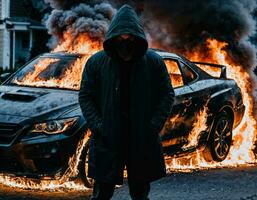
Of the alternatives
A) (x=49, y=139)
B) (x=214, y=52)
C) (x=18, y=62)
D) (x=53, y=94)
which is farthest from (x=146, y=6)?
(x=18, y=62)

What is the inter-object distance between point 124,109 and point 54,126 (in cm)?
197

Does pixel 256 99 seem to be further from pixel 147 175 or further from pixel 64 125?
pixel 147 175

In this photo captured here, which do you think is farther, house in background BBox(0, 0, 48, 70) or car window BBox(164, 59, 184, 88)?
house in background BBox(0, 0, 48, 70)

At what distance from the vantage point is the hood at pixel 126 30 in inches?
186

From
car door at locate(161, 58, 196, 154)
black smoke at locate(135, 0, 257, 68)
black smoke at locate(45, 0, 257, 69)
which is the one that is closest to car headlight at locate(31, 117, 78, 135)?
car door at locate(161, 58, 196, 154)

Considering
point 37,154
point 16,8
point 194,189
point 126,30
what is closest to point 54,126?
point 37,154

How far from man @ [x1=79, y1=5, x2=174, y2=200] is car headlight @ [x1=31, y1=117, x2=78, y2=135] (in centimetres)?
174

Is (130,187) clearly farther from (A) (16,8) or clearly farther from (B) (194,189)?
(A) (16,8)

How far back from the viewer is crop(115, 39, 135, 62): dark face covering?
475 centimetres

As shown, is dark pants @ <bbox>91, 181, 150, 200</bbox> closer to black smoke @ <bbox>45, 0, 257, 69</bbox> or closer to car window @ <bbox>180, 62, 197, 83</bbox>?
car window @ <bbox>180, 62, 197, 83</bbox>

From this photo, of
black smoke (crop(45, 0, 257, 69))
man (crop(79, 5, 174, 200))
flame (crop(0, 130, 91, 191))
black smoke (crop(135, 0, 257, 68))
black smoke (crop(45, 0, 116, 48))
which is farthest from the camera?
black smoke (crop(135, 0, 257, 68))

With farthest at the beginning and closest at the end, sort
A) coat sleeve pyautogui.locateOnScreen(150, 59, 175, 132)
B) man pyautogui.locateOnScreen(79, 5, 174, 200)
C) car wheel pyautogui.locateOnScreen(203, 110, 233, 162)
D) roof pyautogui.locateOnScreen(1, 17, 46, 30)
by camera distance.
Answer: roof pyautogui.locateOnScreen(1, 17, 46, 30) → car wheel pyautogui.locateOnScreen(203, 110, 233, 162) → coat sleeve pyautogui.locateOnScreen(150, 59, 175, 132) → man pyautogui.locateOnScreen(79, 5, 174, 200)

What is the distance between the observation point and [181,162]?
8.80m

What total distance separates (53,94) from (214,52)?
480cm
